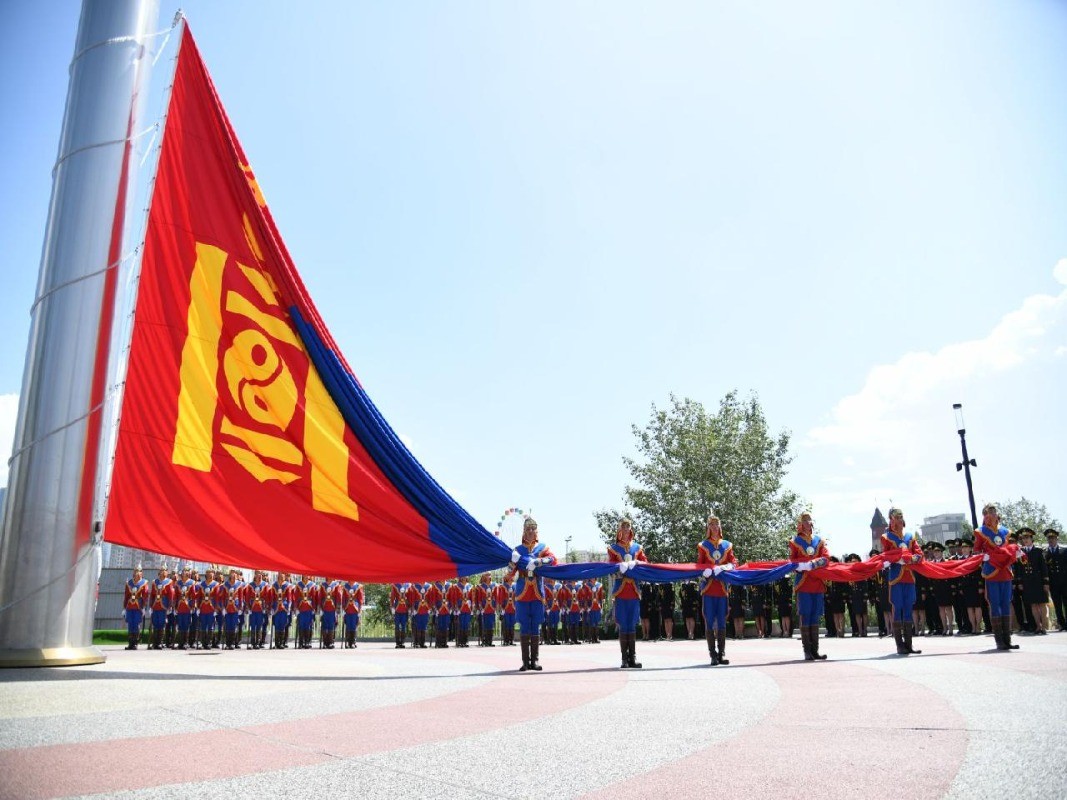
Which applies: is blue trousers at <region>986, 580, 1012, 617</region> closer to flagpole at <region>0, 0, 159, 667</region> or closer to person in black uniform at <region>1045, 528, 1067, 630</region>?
person in black uniform at <region>1045, 528, 1067, 630</region>

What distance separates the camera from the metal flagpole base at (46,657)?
8500 millimetres

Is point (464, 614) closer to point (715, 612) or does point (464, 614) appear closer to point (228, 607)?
point (228, 607)

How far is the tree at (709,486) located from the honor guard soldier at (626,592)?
25.9 meters

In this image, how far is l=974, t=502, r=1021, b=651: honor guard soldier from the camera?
39.6 feet

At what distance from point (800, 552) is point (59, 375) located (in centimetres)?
1161

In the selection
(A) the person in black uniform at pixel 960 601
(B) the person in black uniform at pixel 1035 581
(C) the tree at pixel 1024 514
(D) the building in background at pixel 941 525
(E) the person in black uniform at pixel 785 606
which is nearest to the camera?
(B) the person in black uniform at pixel 1035 581

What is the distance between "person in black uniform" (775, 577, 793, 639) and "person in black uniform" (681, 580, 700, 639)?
252 centimetres

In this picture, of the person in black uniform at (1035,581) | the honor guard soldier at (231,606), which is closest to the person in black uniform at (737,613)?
Result: the person in black uniform at (1035,581)

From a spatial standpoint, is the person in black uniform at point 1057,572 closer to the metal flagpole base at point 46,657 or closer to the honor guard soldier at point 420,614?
the honor guard soldier at point 420,614

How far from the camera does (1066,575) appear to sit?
658 inches

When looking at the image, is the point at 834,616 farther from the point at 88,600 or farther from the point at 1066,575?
the point at 88,600

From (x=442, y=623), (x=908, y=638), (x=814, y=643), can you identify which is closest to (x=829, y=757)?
(x=814, y=643)

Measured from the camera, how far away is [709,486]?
37656mm

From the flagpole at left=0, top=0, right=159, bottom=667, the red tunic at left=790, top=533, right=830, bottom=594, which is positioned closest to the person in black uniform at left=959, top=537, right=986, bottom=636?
the red tunic at left=790, top=533, right=830, bottom=594
